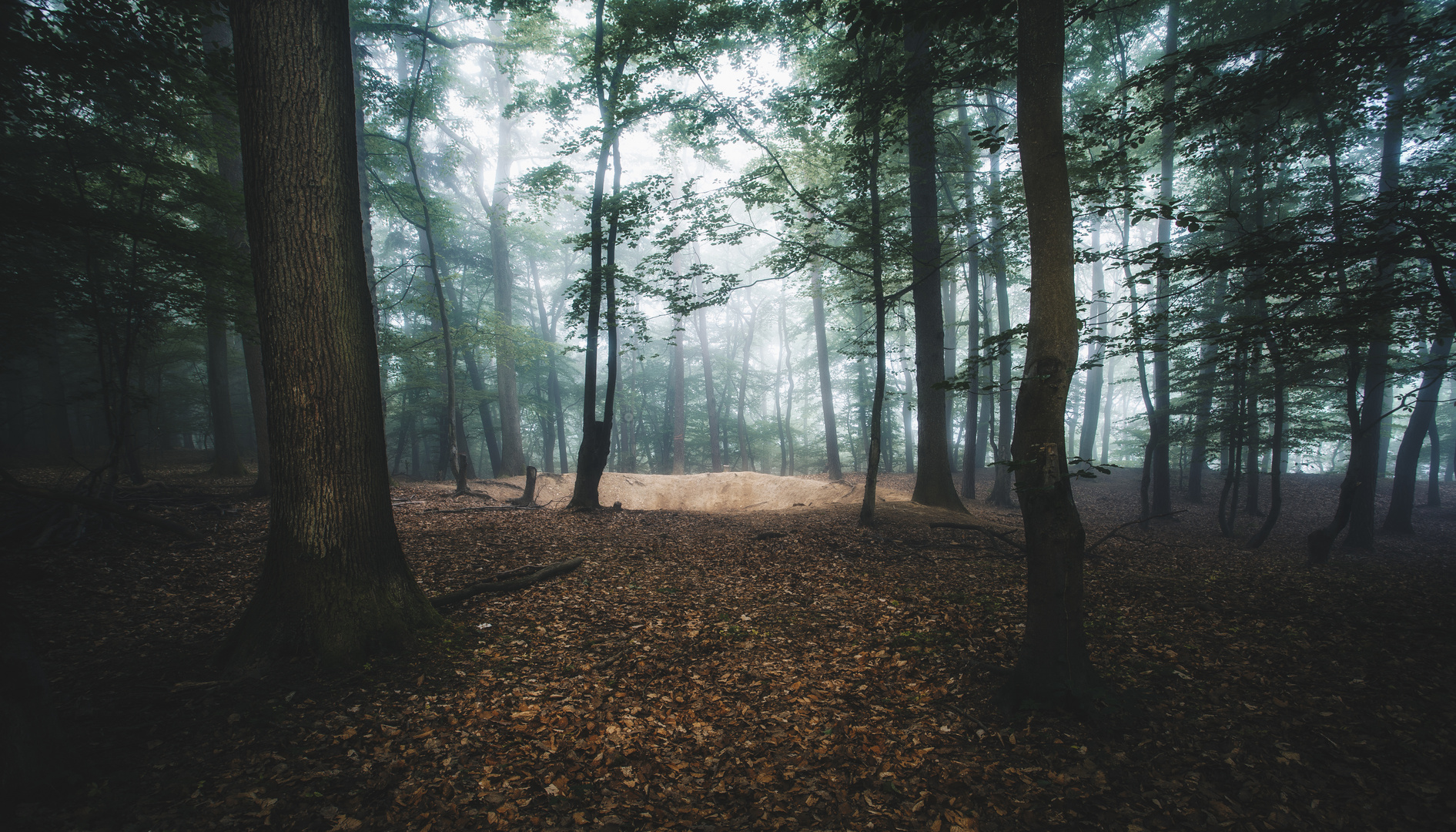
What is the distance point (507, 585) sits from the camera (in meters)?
5.14

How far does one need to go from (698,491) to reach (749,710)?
13.8 meters

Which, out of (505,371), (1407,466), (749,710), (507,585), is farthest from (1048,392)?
(505,371)

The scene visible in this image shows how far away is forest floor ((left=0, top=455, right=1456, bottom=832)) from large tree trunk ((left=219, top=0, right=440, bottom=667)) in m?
0.42

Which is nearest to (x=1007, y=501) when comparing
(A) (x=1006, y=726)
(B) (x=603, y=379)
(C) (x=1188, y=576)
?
(C) (x=1188, y=576)

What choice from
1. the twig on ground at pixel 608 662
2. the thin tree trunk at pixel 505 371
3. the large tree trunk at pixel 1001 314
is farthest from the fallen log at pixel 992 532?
the thin tree trunk at pixel 505 371

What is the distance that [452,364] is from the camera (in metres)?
13.3

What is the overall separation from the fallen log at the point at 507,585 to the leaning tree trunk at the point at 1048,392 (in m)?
4.46

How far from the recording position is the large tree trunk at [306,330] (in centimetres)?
329

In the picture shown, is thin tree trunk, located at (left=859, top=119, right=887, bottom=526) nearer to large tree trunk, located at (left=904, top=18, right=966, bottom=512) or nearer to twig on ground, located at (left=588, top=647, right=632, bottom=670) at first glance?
large tree trunk, located at (left=904, top=18, right=966, bottom=512)

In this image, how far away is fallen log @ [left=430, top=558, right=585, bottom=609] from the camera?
4598mm

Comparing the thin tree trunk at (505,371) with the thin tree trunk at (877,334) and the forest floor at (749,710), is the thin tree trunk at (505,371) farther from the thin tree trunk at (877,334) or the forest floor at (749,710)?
the forest floor at (749,710)

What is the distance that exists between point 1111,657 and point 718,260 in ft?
109

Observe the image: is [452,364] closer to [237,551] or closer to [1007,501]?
[237,551]

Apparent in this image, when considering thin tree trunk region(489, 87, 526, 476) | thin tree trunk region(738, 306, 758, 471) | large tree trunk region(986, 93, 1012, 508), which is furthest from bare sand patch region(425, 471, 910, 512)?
thin tree trunk region(738, 306, 758, 471)
